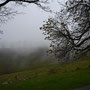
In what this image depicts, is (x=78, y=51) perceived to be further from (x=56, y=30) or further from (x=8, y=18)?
(x=8, y=18)

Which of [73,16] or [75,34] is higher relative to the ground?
[73,16]

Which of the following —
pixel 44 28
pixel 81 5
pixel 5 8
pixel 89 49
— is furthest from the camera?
pixel 44 28

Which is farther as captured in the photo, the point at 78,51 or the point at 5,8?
the point at 78,51

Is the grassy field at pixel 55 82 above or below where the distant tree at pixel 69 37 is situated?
below

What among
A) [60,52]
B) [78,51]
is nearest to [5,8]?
[60,52]

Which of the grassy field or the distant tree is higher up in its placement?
the distant tree

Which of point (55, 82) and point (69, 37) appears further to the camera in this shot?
point (55, 82)

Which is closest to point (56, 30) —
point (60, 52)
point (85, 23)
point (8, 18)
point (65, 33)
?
point (65, 33)

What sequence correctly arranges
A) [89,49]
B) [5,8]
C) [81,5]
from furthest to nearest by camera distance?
1. [89,49]
2. [81,5]
3. [5,8]

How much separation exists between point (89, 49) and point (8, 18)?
7.59 m

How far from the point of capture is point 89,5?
14.8 m

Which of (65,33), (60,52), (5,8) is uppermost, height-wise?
(5,8)

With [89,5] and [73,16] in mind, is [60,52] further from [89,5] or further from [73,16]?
[89,5]

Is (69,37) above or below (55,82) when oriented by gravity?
above
